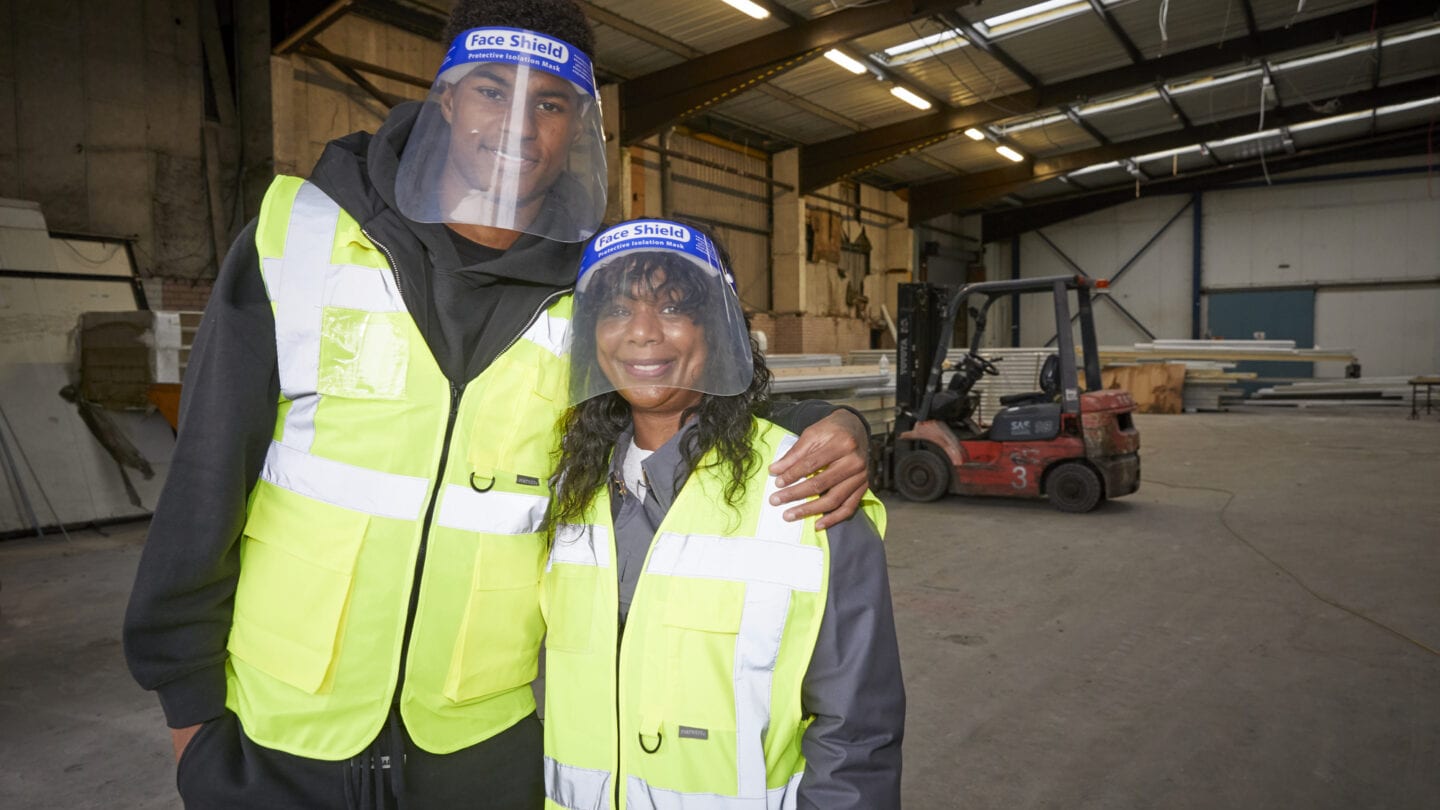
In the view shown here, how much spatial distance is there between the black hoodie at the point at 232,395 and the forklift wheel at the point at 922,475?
7.70 meters

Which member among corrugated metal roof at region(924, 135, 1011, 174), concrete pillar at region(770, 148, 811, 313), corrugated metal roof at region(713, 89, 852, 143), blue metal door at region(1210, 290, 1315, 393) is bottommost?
blue metal door at region(1210, 290, 1315, 393)

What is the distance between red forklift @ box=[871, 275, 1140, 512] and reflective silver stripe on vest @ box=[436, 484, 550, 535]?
7103mm

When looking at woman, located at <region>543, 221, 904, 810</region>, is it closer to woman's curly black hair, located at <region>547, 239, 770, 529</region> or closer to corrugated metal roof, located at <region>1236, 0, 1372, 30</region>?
woman's curly black hair, located at <region>547, 239, 770, 529</region>

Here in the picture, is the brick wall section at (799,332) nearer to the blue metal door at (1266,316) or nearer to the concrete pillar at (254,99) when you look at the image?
the concrete pillar at (254,99)

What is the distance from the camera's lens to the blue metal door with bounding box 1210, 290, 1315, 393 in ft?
75.9

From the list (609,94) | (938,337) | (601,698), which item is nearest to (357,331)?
(601,698)

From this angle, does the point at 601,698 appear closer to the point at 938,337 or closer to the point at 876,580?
the point at 876,580

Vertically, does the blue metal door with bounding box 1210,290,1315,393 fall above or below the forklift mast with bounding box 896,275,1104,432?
above

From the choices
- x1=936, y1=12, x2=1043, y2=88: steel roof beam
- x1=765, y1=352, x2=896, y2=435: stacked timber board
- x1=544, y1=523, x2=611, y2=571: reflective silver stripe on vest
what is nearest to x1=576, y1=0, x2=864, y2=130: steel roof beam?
x1=936, y1=12, x2=1043, y2=88: steel roof beam

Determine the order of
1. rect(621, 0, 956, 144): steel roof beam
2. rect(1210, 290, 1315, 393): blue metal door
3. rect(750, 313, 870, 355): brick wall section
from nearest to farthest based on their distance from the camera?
rect(621, 0, 956, 144): steel roof beam < rect(750, 313, 870, 355): brick wall section < rect(1210, 290, 1315, 393): blue metal door

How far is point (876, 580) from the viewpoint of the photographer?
142cm

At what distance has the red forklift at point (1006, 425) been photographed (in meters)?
8.10

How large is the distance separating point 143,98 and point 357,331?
1012 cm

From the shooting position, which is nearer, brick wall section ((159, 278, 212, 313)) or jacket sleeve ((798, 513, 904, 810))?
jacket sleeve ((798, 513, 904, 810))
